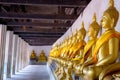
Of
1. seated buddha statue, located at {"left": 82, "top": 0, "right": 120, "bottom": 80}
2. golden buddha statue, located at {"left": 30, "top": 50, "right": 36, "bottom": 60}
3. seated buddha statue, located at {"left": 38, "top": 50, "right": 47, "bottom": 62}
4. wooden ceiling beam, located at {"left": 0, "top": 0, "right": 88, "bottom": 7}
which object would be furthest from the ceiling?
seated buddha statue, located at {"left": 38, "top": 50, "right": 47, "bottom": 62}

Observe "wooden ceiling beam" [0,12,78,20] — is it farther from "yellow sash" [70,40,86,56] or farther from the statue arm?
the statue arm

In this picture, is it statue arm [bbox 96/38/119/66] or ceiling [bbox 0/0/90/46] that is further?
ceiling [bbox 0/0/90/46]

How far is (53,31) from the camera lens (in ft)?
27.9

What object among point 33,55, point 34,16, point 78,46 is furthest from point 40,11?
point 33,55

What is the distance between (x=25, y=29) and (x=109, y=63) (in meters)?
7.32

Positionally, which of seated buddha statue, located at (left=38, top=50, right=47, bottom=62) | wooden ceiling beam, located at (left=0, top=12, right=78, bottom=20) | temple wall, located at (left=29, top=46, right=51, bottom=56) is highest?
wooden ceiling beam, located at (left=0, top=12, right=78, bottom=20)

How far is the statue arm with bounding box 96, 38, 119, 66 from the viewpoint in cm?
144

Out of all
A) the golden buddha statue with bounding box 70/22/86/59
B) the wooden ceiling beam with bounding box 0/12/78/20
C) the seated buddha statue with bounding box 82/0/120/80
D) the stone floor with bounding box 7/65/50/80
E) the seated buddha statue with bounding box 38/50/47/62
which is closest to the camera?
the seated buddha statue with bounding box 82/0/120/80

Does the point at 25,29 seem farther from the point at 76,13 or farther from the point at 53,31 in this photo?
the point at 76,13

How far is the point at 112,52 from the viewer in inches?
57.0

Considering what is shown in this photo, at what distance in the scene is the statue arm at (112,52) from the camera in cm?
144

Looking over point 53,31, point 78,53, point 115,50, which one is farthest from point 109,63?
point 53,31

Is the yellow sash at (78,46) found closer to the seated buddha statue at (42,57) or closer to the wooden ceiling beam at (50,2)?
the wooden ceiling beam at (50,2)

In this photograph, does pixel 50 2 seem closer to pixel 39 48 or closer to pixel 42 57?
pixel 42 57
